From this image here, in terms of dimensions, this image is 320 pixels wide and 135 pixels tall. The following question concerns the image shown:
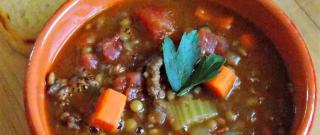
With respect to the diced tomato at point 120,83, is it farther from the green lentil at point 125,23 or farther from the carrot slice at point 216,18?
the carrot slice at point 216,18

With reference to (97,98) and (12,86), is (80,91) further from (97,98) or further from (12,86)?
(12,86)

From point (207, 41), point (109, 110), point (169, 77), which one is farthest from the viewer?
point (207, 41)

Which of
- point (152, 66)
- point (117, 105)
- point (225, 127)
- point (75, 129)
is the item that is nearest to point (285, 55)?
point (225, 127)

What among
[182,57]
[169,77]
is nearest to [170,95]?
[169,77]

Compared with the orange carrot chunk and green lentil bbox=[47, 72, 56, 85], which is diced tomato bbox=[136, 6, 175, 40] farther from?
green lentil bbox=[47, 72, 56, 85]

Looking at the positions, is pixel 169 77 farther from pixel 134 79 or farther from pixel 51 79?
pixel 51 79

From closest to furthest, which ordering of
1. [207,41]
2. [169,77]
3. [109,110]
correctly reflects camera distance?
[109,110]
[169,77]
[207,41]

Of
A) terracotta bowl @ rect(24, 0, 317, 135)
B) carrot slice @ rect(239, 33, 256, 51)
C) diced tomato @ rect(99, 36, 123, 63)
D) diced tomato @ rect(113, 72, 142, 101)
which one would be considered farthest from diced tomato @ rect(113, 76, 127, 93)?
carrot slice @ rect(239, 33, 256, 51)
